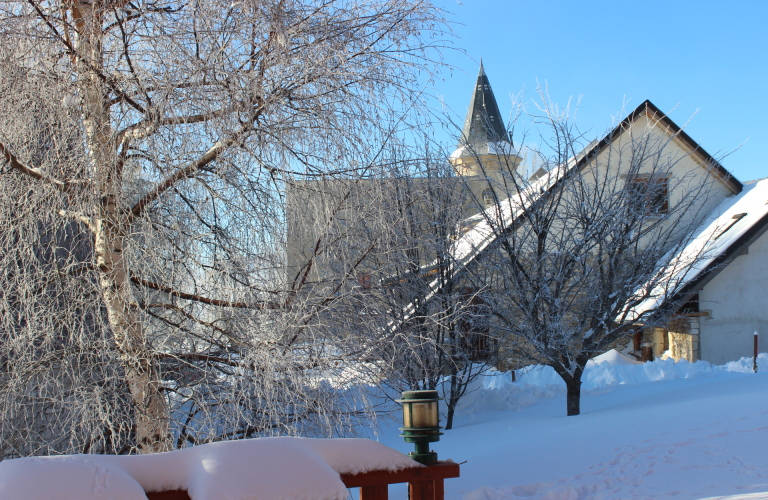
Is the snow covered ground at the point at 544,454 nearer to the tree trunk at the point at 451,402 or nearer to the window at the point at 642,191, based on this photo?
the tree trunk at the point at 451,402

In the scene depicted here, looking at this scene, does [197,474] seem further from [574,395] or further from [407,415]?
[574,395]

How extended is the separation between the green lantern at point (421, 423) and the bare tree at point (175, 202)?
0.95 metres

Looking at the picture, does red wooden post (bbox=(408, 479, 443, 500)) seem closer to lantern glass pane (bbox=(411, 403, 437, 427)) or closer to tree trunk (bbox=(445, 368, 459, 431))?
lantern glass pane (bbox=(411, 403, 437, 427))

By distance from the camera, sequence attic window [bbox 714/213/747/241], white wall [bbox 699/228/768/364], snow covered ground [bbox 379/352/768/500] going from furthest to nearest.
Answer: attic window [bbox 714/213/747/241], white wall [bbox 699/228/768/364], snow covered ground [bbox 379/352/768/500]

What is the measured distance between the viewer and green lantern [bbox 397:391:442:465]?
3195 mm

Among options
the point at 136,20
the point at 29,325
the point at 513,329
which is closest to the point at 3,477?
the point at 29,325

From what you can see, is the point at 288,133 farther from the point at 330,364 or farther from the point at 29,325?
the point at 29,325

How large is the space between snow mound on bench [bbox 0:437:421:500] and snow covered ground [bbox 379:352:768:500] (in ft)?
10.2

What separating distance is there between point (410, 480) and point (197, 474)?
1.07m

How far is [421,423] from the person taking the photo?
3.27 metres

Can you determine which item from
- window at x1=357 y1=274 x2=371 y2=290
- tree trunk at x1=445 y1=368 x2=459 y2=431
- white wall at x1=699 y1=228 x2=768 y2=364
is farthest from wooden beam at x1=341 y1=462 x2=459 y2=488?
white wall at x1=699 y1=228 x2=768 y2=364

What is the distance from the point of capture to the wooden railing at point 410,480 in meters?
2.83

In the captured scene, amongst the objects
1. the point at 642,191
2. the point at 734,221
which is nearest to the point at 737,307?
the point at 734,221

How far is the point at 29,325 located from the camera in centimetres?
395
